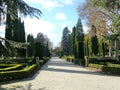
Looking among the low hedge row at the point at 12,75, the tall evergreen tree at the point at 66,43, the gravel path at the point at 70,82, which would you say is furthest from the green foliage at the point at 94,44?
the tall evergreen tree at the point at 66,43

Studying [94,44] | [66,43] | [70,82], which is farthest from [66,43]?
[70,82]

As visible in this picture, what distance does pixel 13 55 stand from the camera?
13.0 metres

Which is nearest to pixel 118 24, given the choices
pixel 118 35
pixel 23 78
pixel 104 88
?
pixel 118 35

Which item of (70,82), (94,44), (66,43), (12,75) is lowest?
(70,82)

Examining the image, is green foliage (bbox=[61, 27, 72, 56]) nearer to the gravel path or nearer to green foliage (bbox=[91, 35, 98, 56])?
green foliage (bbox=[91, 35, 98, 56])

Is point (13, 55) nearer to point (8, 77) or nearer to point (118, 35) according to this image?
point (8, 77)

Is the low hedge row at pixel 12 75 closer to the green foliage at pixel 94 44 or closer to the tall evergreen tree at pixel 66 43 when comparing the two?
the green foliage at pixel 94 44

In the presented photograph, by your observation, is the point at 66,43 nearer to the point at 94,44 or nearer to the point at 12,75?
the point at 94,44

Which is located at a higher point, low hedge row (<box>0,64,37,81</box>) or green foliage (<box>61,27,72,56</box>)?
green foliage (<box>61,27,72,56</box>)

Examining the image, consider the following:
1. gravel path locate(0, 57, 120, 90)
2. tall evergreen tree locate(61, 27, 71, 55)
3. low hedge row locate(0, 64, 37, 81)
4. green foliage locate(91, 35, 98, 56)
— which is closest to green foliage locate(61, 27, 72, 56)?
tall evergreen tree locate(61, 27, 71, 55)

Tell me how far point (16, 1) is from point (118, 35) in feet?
63.2

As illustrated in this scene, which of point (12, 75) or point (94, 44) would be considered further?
point (94, 44)

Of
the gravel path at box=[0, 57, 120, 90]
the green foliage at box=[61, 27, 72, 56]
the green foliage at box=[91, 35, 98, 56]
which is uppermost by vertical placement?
the green foliage at box=[61, 27, 72, 56]

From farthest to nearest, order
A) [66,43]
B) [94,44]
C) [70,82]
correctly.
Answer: [66,43]
[94,44]
[70,82]
